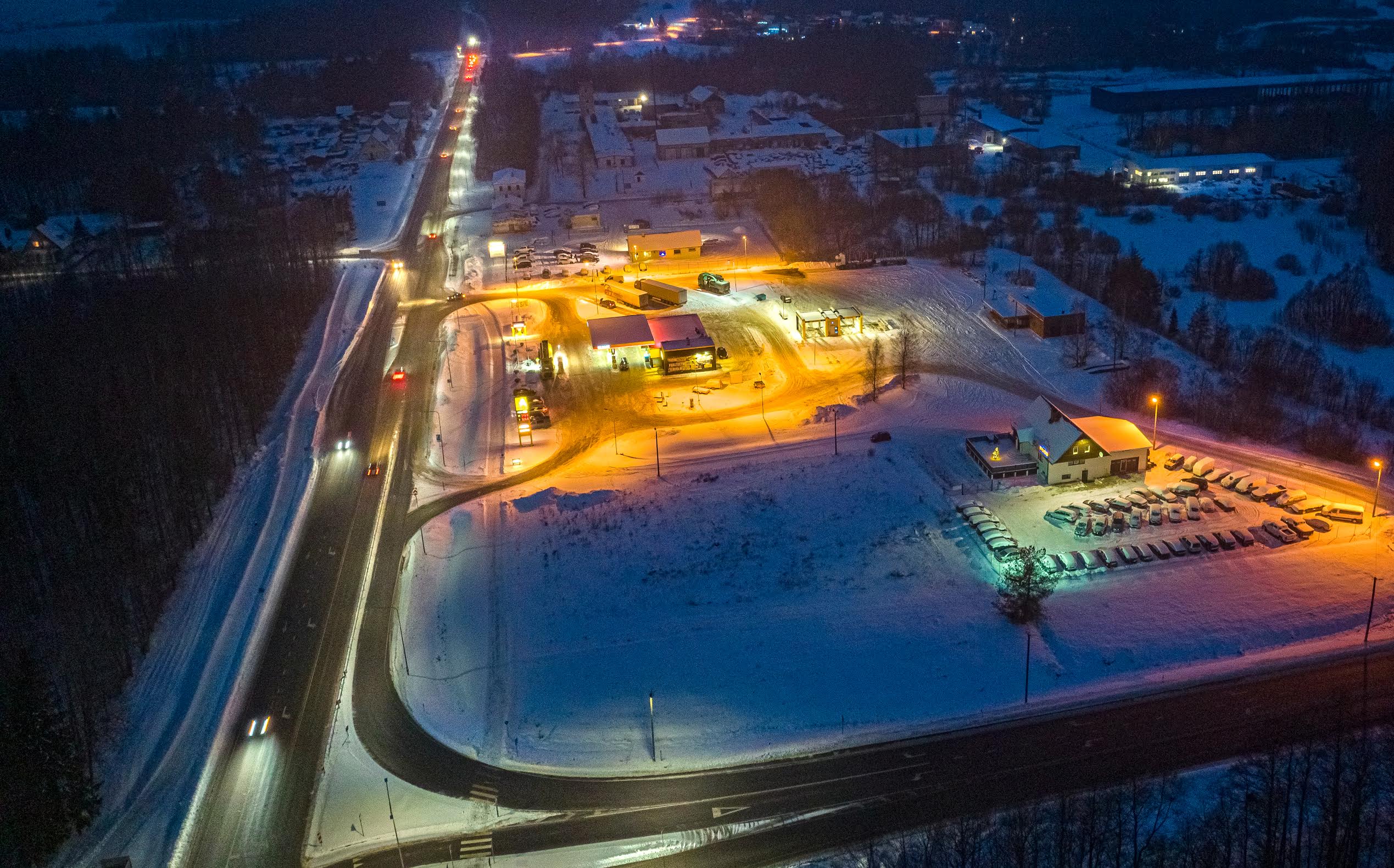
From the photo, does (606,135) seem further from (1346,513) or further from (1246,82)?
(1346,513)

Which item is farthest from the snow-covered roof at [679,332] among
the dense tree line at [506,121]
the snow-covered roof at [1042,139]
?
the snow-covered roof at [1042,139]

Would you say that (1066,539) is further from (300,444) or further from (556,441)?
(300,444)

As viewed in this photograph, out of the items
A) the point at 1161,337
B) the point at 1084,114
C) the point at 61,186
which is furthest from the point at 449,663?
the point at 1084,114

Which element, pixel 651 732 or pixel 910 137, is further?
pixel 910 137

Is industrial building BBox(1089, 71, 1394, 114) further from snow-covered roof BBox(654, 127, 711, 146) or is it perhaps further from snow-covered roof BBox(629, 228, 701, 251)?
snow-covered roof BBox(629, 228, 701, 251)

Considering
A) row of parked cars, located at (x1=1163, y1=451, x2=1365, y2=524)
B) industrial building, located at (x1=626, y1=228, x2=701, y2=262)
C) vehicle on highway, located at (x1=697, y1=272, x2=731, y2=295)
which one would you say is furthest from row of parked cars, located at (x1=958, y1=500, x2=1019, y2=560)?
industrial building, located at (x1=626, y1=228, x2=701, y2=262)

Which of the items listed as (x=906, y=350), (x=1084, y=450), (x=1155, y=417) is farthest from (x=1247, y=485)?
(x=906, y=350)

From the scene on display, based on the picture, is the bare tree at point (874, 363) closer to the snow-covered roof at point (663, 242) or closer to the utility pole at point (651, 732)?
the snow-covered roof at point (663, 242)
